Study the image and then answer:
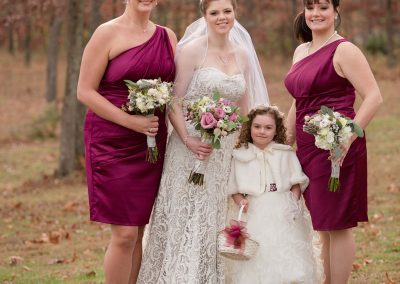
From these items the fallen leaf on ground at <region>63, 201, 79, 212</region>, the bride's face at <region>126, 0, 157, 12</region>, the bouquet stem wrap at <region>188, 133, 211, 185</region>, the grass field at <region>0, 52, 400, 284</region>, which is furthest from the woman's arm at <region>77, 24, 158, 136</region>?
the fallen leaf on ground at <region>63, 201, 79, 212</region>

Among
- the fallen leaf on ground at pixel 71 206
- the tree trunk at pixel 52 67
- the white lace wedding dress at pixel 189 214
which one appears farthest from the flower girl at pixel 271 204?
the tree trunk at pixel 52 67

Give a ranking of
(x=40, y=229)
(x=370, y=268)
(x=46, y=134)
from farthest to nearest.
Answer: (x=46, y=134)
(x=40, y=229)
(x=370, y=268)

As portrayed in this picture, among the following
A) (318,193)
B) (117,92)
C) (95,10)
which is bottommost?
(318,193)

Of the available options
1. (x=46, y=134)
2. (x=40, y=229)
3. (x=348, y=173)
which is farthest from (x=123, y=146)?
(x=46, y=134)

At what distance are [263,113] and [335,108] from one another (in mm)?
695

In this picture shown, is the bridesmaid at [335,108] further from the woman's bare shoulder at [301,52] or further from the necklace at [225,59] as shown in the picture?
the necklace at [225,59]

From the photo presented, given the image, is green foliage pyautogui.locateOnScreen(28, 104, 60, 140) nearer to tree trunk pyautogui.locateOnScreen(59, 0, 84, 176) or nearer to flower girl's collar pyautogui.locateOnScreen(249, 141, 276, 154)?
tree trunk pyautogui.locateOnScreen(59, 0, 84, 176)

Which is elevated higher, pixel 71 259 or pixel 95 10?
pixel 95 10

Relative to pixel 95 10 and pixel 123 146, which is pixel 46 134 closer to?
pixel 95 10

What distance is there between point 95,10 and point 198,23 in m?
9.31

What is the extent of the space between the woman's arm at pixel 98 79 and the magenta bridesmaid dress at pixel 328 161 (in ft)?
3.95

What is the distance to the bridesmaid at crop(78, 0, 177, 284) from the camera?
227 inches

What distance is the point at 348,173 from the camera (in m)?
5.80

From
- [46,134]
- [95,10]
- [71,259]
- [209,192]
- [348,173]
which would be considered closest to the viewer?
[348,173]
